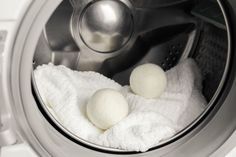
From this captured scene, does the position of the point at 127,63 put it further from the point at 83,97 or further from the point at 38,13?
the point at 38,13

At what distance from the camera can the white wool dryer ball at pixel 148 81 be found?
1149mm

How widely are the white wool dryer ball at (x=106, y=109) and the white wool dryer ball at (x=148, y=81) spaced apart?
0.10m

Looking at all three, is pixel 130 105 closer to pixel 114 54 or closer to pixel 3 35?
pixel 114 54

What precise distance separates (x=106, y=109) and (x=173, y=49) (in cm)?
38

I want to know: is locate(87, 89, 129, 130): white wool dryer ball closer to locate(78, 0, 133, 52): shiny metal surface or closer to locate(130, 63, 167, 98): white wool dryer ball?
locate(130, 63, 167, 98): white wool dryer ball

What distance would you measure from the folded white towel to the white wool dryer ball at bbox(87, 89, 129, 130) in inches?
0.7

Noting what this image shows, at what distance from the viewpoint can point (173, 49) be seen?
131 cm

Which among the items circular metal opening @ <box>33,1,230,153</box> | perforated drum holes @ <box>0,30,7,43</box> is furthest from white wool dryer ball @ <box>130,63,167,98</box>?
perforated drum holes @ <box>0,30,7,43</box>

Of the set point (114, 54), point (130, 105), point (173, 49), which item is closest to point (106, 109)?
point (130, 105)

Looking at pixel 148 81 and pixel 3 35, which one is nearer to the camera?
pixel 3 35

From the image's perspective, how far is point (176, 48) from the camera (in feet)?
4.31

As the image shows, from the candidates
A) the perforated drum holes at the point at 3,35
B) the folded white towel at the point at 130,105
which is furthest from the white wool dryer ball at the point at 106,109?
the perforated drum holes at the point at 3,35

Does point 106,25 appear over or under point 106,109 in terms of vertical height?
over

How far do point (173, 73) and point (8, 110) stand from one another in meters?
0.61
